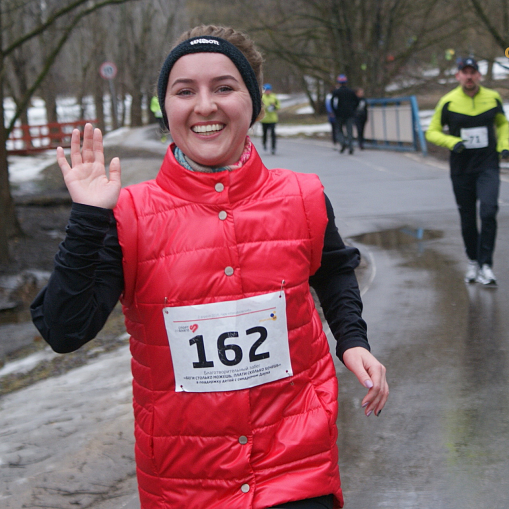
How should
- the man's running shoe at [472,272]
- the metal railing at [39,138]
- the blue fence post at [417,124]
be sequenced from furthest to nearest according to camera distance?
the metal railing at [39,138]
the blue fence post at [417,124]
the man's running shoe at [472,272]

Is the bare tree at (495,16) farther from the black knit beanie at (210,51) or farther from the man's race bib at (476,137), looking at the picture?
the black knit beanie at (210,51)

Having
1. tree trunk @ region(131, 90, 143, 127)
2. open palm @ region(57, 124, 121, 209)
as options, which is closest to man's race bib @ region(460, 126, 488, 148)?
open palm @ region(57, 124, 121, 209)

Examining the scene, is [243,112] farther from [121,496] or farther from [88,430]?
[88,430]

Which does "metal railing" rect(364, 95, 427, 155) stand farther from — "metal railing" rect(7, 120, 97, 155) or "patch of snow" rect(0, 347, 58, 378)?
"patch of snow" rect(0, 347, 58, 378)

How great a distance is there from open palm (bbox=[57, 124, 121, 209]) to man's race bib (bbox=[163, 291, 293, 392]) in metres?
0.36

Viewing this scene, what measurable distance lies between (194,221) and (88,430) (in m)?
2.71

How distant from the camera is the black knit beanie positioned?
7.23 feet

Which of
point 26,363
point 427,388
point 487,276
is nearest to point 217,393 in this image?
point 427,388

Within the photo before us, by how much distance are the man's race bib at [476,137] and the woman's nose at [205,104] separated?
5.66 m

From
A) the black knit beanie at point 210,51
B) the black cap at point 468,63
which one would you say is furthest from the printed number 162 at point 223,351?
the black cap at point 468,63

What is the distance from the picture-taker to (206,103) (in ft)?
7.09

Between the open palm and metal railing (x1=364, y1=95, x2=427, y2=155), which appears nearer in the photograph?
the open palm

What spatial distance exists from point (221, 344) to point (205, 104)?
0.66 meters

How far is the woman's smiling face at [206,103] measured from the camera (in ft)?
7.18
